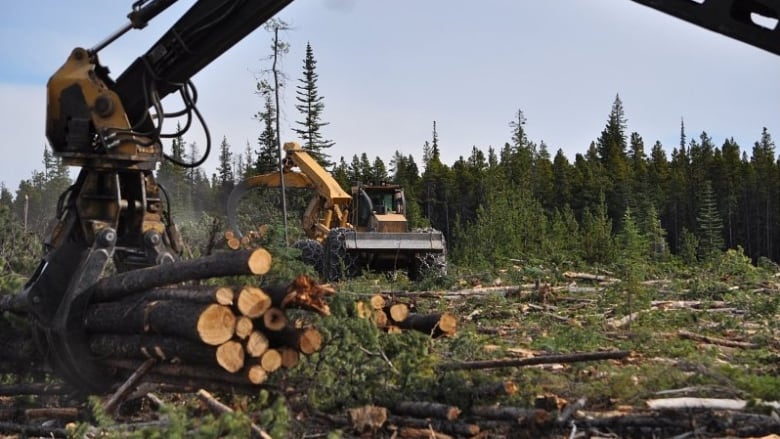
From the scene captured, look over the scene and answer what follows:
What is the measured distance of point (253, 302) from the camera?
5.98 metres

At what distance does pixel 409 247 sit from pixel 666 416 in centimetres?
1222

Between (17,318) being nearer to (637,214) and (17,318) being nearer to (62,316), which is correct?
(62,316)

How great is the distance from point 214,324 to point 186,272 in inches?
32.7

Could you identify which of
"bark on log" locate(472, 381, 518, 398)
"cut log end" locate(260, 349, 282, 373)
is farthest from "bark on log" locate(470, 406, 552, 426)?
"cut log end" locate(260, 349, 282, 373)

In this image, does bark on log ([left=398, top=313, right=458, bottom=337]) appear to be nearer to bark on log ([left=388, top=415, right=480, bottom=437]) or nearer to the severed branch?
bark on log ([left=388, top=415, right=480, bottom=437])

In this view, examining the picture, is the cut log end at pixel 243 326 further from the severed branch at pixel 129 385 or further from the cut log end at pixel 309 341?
the severed branch at pixel 129 385

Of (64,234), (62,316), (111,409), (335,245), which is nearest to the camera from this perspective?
(111,409)

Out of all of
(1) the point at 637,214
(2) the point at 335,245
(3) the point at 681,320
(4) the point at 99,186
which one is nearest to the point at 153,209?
(4) the point at 99,186

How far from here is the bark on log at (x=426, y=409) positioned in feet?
19.0

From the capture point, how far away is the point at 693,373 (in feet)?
22.5

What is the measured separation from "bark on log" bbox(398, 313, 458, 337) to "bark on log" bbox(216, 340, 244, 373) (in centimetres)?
170

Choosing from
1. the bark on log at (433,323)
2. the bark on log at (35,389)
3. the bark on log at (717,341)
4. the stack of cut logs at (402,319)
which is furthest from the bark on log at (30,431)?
the bark on log at (717,341)

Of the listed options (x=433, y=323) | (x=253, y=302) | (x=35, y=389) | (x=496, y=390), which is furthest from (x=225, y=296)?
(x=35, y=389)

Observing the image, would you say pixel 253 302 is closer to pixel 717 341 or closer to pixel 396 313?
pixel 396 313
